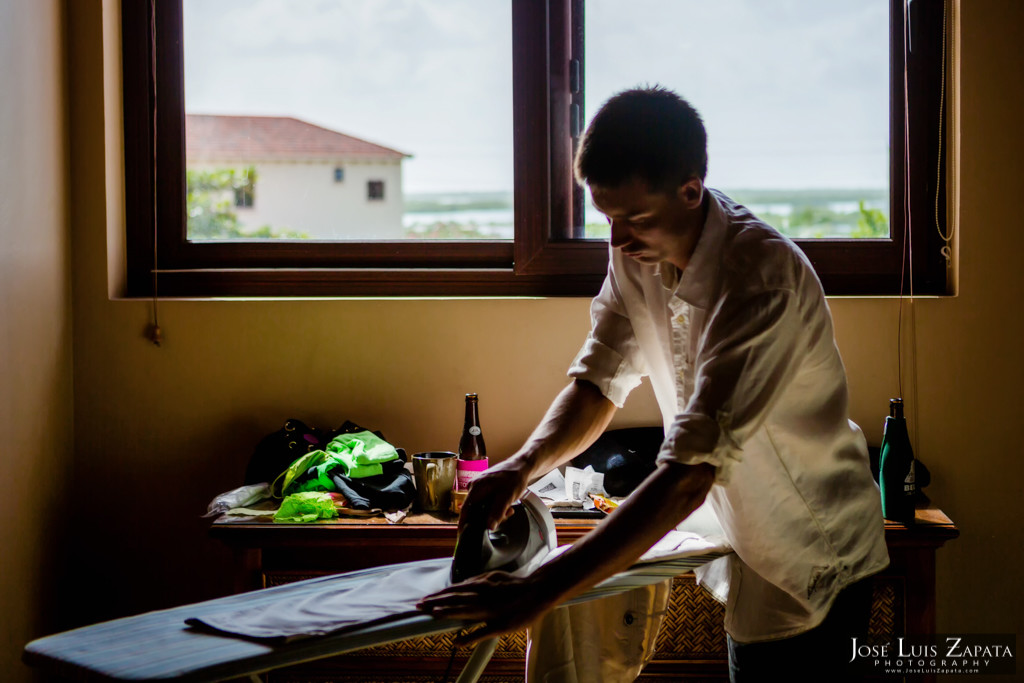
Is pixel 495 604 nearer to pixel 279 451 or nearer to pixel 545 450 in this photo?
pixel 545 450

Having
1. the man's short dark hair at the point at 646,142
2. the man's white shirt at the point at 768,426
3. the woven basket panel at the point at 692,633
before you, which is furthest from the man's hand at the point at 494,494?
the woven basket panel at the point at 692,633

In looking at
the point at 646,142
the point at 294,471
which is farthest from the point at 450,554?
the point at 646,142

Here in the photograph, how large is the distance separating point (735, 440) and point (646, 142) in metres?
0.38

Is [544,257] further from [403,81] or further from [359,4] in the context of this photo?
[359,4]

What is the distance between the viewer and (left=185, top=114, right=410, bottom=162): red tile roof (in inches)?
88.7

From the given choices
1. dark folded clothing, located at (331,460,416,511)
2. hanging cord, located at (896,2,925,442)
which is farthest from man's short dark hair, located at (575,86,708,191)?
hanging cord, located at (896,2,925,442)

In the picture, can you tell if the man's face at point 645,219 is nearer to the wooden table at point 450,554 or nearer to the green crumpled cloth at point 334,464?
the wooden table at point 450,554

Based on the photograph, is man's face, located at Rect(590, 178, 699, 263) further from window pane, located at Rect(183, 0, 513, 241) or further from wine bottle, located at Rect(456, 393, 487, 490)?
window pane, located at Rect(183, 0, 513, 241)

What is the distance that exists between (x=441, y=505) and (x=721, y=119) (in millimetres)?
1230

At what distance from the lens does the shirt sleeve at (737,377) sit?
0.99 m

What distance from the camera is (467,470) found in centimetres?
184

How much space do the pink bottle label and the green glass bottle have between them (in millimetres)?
830

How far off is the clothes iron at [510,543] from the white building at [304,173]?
116 centimetres

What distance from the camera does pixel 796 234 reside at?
87.3 inches
